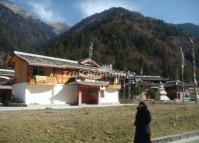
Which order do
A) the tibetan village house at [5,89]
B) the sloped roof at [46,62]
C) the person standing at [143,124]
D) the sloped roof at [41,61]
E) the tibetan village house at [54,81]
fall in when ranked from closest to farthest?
the person standing at [143,124], the sloped roof at [41,61], the sloped roof at [46,62], the tibetan village house at [54,81], the tibetan village house at [5,89]

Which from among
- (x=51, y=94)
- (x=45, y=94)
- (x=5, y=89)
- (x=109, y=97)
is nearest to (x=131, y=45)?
(x=109, y=97)

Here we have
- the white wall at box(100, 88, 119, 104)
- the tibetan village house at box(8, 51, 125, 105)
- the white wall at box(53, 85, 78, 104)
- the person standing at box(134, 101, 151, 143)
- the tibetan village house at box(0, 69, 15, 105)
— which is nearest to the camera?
the person standing at box(134, 101, 151, 143)

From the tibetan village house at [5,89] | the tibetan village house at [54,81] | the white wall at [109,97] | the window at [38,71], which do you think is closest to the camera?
the tibetan village house at [54,81]

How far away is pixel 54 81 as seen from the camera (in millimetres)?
49969

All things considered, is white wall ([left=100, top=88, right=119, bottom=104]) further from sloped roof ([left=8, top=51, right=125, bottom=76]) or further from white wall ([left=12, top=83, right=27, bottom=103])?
white wall ([left=12, top=83, right=27, bottom=103])

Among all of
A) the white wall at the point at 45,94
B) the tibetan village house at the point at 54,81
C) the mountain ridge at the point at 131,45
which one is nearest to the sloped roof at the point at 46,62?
the tibetan village house at the point at 54,81

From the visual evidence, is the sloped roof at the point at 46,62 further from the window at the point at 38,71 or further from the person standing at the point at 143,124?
the person standing at the point at 143,124

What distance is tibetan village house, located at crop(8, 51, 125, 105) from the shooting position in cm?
4769

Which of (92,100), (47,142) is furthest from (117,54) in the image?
(47,142)

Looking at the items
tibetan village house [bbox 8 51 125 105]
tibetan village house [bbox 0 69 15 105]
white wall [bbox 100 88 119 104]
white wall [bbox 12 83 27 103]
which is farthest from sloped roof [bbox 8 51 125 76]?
white wall [bbox 100 88 119 104]

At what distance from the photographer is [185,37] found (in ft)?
593

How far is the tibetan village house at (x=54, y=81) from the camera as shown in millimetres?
47688

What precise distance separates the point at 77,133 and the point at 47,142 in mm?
2360

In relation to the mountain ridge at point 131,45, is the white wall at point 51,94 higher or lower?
lower
